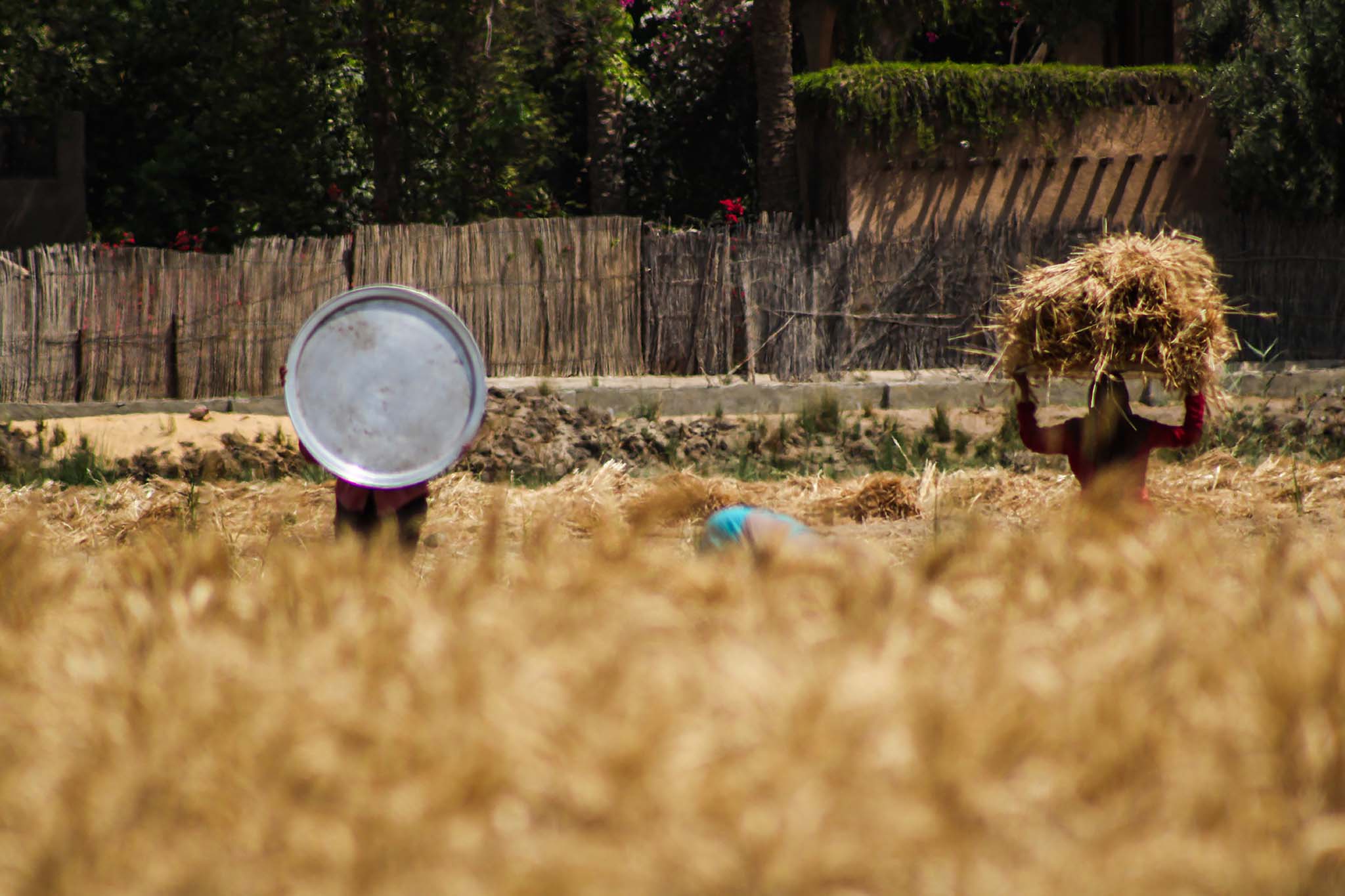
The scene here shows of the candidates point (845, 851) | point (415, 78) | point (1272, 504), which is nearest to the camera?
point (845, 851)

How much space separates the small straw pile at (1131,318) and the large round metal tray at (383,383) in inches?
110

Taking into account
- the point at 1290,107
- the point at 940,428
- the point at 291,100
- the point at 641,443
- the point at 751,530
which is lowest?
the point at 641,443

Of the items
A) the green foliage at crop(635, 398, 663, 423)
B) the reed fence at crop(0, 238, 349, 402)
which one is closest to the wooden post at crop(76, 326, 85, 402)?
the reed fence at crop(0, 238, 349, 402)

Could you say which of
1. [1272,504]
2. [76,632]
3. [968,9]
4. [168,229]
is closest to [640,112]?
[968,9]

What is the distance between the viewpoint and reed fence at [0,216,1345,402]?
41.1ft

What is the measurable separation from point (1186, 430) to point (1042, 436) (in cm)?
52

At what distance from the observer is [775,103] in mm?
15047

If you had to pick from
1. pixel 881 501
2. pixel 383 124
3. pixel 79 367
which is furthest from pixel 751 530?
pixel 383 124

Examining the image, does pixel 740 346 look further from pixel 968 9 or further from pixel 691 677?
pixel 691 677

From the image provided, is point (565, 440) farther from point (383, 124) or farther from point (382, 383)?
point (382, 383)

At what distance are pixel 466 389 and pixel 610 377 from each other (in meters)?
9.71

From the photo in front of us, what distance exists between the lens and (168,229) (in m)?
16.5

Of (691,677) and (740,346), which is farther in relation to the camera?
(740,346)

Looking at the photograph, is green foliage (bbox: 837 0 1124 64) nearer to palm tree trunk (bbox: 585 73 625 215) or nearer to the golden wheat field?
palm tree trunk (bbox: 585 73 625 215)
